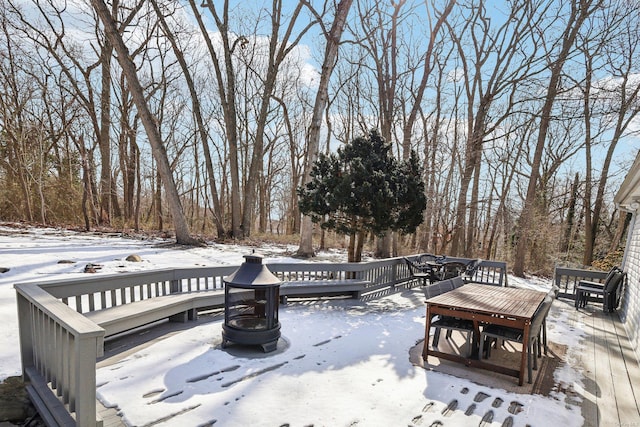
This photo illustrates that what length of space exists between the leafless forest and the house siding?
480 cm

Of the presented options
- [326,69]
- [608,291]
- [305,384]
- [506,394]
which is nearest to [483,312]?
[506,394]

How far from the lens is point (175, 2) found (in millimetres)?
11539

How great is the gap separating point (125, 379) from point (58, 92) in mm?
17625

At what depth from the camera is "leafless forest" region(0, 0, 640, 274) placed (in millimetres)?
11508

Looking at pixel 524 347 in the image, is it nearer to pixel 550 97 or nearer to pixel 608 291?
pixel 608 291

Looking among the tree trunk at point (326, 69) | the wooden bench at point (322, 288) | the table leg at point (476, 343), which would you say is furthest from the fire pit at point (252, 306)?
the tree trunk at point (326, 69)

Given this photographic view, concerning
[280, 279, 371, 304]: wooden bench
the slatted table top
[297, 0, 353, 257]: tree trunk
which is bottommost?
[280, 279, 371, 304]: wooden bench

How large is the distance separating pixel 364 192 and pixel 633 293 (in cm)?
485

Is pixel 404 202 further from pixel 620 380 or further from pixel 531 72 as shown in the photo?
pixel 531 72

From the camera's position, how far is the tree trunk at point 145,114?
910 centimetres

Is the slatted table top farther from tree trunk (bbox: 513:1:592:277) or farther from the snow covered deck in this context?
tree trunk (bbox: 513:1:592:277)

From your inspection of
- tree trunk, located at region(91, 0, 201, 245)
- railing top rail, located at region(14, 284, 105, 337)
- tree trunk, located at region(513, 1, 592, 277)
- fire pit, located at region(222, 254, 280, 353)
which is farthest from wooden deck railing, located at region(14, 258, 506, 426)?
tree trunk, located at region(513, 1, 592, 277)

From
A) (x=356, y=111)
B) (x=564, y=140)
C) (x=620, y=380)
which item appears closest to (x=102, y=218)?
(x=356, y=111)

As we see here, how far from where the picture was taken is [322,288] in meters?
6.59
